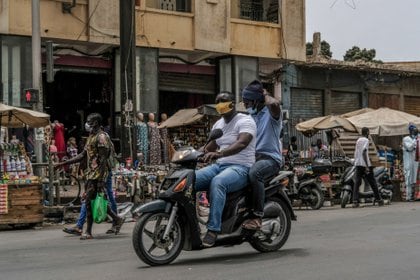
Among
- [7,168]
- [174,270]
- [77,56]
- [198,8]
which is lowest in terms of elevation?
[174,270]

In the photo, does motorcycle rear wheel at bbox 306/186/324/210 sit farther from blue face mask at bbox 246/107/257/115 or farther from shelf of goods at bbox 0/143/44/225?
blue face mask at bbox 246/107/257/115

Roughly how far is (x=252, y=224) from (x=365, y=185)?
10545mm

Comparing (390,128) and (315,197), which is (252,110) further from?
(390,128)

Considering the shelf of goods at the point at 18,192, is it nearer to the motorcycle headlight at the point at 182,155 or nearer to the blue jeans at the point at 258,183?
the motorcycle headlight at the point at 182,155

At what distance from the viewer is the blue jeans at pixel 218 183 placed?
7582 mm

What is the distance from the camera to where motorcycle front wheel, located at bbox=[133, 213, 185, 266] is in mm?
7305

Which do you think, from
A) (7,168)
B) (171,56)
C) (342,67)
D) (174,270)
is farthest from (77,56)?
(174,270)

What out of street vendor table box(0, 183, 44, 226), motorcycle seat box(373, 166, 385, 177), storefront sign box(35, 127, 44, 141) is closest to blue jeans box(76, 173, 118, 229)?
street vendor table box(0, 183, 44, 226)

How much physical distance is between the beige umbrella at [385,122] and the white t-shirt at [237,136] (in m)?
13.1

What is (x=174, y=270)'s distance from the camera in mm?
7223

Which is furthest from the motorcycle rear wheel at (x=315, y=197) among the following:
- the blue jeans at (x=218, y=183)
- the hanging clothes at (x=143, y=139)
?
the blue jeans at (x=218, y=183)

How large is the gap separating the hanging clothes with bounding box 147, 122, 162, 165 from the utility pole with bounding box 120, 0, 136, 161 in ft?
9.23

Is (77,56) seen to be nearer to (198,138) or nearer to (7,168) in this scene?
(198,138)

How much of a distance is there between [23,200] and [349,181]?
7.98m
